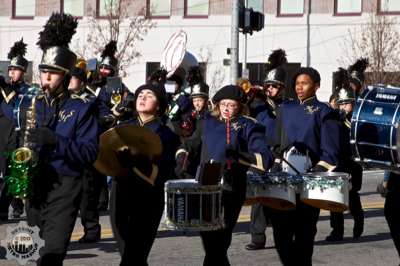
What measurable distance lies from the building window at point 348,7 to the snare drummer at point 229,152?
34.4 meters

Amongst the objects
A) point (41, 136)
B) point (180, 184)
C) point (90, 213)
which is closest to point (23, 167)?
point (41, 136)

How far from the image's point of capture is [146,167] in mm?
7609

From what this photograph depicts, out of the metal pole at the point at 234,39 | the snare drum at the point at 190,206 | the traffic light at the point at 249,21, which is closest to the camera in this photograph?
the snare drum at the point at 190,206

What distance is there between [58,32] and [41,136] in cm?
135

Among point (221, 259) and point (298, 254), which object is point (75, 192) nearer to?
point (221, 259)

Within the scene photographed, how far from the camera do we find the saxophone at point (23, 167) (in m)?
6.66

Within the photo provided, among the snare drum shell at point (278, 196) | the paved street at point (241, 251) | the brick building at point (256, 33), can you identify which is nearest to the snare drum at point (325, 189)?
the snare drum shell at point (278, 196)

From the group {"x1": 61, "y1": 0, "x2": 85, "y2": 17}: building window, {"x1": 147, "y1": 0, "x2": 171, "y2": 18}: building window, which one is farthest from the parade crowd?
{"x1": 61, "y1": 0, "x2": 85, "y2": 17}: building window

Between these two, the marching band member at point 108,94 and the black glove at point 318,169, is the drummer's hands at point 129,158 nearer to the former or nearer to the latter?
the black glove at point 318,169

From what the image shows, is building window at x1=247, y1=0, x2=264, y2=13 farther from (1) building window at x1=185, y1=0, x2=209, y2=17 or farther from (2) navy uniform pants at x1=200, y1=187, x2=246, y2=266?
(2) navy uniform pants at x1=200, y1=187, x2=246, y2=266

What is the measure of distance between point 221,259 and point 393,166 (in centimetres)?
158

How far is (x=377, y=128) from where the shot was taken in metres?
8.42

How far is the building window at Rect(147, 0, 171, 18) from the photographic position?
43.3m

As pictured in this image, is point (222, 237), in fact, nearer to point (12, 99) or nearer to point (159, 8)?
point (12, 99)
